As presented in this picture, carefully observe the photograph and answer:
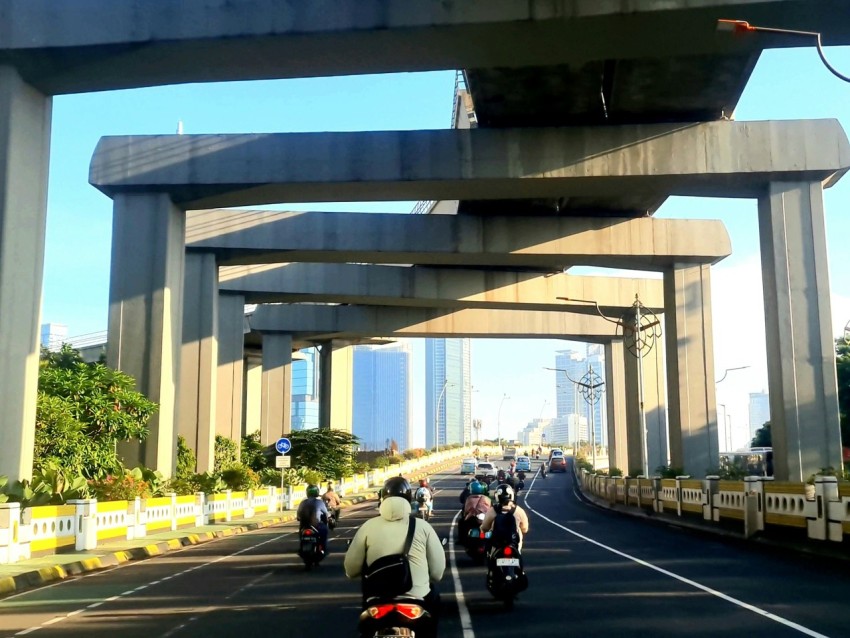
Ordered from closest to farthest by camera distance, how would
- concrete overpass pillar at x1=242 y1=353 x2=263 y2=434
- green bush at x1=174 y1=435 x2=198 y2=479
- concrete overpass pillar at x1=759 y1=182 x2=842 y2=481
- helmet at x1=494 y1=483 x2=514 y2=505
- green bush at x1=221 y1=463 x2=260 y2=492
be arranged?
helmet at x1=494 y1=483 x2=514 y2=505 < concrete overpass pillar at x1=759 y1=182 x2=842 y2=481 < green bush at x1=174 y1=435 x2=198 y2=479 < green bush at x1=221 y1=463 x2=260 y2=492 < concrete overpass pillar at x1=242 y1=353 x2=263 y2=434

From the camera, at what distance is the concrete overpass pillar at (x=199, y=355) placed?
33750 millimetres

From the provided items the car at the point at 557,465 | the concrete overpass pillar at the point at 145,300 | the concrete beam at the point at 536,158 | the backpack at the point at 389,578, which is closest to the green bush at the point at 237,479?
the concrete overpass pillar at the point at 145,300

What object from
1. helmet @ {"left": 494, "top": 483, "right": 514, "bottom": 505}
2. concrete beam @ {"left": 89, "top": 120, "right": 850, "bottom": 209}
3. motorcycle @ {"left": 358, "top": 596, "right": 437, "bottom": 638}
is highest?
concrete beam @ {"left": 89, "top": 120, "right": 850, "bottom": 209}

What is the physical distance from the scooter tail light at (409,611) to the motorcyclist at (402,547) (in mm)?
109

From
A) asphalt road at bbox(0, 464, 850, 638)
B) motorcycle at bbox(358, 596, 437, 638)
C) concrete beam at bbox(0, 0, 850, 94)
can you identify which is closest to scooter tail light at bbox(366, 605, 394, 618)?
motorcycle at bbox(358, 596, 437, 638)

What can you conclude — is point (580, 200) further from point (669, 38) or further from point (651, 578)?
point (651, 578)

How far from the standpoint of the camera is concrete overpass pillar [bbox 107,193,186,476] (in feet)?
→ 89.1

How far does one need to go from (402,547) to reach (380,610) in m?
0.48

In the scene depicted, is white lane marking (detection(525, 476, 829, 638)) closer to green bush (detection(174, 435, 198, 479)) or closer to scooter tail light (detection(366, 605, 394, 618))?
scooter tail light (detection(366, 605, 394, 618))

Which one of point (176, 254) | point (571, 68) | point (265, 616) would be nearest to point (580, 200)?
point (571, 68)

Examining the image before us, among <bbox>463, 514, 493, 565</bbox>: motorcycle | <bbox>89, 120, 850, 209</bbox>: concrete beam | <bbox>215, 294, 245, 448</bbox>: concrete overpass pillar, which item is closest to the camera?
<bbox>463, 514, 493, 565</bbox>: motorcycle

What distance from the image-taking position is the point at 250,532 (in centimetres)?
2853

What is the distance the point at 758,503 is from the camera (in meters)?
21.6

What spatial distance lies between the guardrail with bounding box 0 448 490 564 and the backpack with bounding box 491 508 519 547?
882 centimetres
